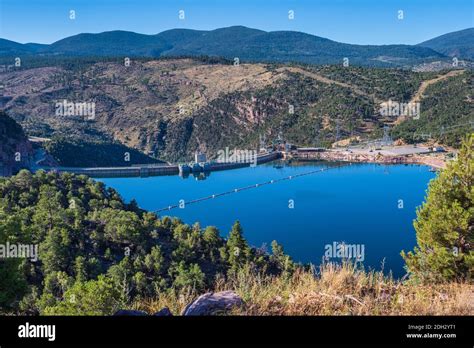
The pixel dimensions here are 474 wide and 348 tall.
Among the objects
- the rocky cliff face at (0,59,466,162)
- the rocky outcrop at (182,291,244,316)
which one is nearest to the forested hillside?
the rocky cliff face at (0,59,466,162)

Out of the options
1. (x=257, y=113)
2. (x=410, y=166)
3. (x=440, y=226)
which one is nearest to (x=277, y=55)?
(x=257, y=113)

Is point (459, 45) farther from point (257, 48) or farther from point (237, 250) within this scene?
point (237, 250)

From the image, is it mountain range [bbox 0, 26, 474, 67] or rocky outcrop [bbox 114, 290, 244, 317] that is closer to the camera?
rocky outcrop [bbox 114, 290, 244, 317]

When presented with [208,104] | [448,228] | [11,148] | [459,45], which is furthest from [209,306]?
[459,45]

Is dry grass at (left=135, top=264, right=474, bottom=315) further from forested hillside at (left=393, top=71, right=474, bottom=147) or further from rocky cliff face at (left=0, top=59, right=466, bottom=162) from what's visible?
rocky cliff face at (left=0, top=59, right=466, bottom=162)

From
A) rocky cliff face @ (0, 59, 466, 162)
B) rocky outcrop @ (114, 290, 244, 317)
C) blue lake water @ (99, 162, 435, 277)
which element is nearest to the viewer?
rocky outcrop @ (114, 290, 244, 317)

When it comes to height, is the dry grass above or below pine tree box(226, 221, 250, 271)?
above
